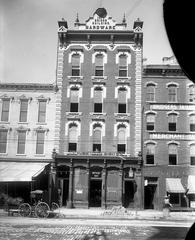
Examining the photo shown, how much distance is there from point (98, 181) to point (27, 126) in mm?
7051

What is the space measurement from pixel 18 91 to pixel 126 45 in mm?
9675

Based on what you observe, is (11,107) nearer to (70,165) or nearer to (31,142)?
(31,142)

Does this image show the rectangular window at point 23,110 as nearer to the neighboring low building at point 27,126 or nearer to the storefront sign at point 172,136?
the neighboring low building at point 27,126

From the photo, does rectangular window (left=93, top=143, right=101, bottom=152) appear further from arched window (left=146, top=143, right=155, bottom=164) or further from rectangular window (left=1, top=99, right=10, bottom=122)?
rectangular window (left=1, top=99, right=10, bottom=122)

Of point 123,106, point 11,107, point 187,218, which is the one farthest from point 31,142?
point 187,218

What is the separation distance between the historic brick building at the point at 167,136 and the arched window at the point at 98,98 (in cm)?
343

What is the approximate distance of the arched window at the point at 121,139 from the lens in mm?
26750

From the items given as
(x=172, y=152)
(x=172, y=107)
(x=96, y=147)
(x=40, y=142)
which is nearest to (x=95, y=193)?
(x=96, y=147)

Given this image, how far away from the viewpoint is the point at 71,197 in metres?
25.6

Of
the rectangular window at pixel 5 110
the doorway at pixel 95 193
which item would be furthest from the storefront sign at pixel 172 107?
the rectangular window at pixel 5 110

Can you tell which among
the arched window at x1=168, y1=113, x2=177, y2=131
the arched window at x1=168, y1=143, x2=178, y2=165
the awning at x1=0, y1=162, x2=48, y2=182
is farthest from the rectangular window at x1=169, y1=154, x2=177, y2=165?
the awning at x1=0, y1=162, x2=48, y2=182

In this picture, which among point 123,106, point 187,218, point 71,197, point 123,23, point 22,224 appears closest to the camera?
point 22,224

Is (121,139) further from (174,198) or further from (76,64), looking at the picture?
(76,64)

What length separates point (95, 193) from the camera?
85.9 feet
